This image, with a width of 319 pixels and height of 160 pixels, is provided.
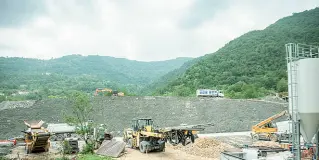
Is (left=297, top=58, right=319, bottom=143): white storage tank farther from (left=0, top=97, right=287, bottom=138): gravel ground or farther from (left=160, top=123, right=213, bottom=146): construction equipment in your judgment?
(left=0, top=97, right=287, bottom=138): gravel ground

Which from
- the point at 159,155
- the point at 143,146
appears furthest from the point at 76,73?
the point at 159,155

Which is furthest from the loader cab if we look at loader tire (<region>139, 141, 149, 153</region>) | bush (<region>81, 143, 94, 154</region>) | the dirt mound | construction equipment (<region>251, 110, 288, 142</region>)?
construction equipment (<region>251, 110, 288, 142</region>)

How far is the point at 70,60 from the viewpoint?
13625 cm

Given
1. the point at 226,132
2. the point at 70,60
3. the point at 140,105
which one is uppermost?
the point at 70,60

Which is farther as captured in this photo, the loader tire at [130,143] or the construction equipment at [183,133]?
the loader tire at [130,143]

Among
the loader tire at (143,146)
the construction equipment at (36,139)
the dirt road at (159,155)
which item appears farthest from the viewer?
the loader tire at (143,146)

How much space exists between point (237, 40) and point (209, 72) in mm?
22281

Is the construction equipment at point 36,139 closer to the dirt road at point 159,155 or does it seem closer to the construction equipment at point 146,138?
the dirt road at point 159,155

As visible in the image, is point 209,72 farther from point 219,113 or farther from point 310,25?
point 219,113

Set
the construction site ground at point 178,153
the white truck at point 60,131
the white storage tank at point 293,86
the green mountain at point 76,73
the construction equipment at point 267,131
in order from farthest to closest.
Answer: the green mountain at point 76,73 → the white truck at point 60,131 → the construction equipment at point 267,131 → the construction site ground at point 178,153 → the white storage tank at point 293,86

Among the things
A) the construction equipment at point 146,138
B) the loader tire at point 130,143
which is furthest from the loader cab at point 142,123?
the loader tire at point 130,143

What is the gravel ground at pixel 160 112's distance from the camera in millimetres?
30445

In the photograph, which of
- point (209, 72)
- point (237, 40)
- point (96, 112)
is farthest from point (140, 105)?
point (237, 40)

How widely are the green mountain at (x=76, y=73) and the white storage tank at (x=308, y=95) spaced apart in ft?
189
